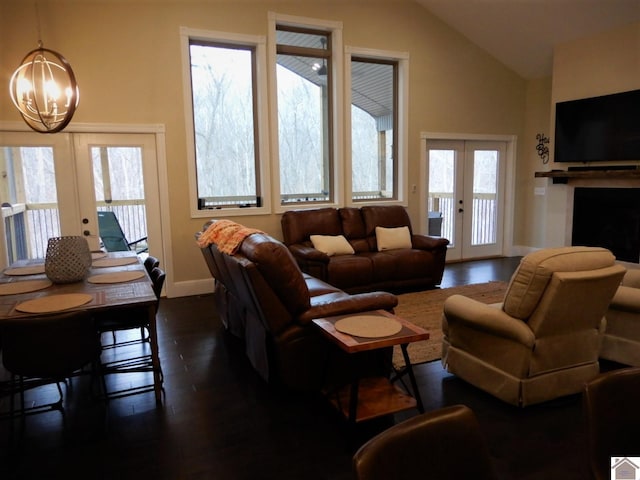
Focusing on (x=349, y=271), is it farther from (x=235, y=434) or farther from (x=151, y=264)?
(x=235, y=434)

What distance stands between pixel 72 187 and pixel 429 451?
192 inches

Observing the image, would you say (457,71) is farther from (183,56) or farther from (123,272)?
(123,272)

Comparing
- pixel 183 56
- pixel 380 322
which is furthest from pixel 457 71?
pixel 380 322

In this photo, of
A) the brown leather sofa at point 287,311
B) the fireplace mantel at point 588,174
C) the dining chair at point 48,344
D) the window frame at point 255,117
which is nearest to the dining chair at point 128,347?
the dining chair at point 48,344

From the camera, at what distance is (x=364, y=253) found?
5473 millimetres

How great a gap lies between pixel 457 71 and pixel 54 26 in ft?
17.5

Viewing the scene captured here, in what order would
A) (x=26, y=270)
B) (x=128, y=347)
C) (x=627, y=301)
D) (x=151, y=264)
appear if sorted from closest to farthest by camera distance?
(x=627, y=301), (x=26, y=270), (x=151, y=264), (x=128, y=347)

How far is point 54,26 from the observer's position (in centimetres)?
448

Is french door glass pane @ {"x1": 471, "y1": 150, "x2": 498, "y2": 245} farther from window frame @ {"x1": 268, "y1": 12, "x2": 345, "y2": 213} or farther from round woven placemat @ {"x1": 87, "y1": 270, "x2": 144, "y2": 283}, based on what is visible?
round woven placemat @ {"x1": 87, "y1": 270, "x2": 144, "y2": 283}

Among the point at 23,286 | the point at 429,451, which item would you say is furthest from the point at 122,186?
the point at 429,451

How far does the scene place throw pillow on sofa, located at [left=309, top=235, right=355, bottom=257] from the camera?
5.24 m

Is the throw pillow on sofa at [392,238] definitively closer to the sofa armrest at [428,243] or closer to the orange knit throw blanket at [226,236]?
the sofa armrest at [428,243]

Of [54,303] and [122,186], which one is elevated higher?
[122,186]

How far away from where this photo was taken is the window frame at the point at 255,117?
5.06 m
